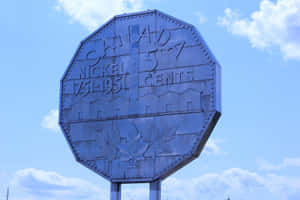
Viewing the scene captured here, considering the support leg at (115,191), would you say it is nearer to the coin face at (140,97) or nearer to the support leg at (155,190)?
the coin face at (140,97)

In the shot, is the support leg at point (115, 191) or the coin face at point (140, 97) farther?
the support leg at point (115, 191)

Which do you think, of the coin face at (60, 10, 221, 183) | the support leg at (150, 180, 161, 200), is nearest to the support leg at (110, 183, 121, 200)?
the coin face at (60, 10, 221, 183)

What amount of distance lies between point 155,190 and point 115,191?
190cm

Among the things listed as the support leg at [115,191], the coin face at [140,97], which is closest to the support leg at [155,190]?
the coin face at [140,97]

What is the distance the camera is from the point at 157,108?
2845cm

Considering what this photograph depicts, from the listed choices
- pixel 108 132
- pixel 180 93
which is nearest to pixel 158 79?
pixel 180 93

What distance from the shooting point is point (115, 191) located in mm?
28922

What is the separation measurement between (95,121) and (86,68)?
8.18 ft

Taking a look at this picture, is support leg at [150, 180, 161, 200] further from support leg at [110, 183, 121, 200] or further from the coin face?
support leg at [110, 183, 121, 200]

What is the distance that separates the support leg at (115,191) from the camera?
2884 centimetres

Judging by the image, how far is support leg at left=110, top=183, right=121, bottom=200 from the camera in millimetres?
28844

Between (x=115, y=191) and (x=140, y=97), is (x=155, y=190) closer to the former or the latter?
(x=115, y=191)

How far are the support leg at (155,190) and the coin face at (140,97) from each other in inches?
10.4

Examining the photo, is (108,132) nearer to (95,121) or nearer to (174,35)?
(95,121)
